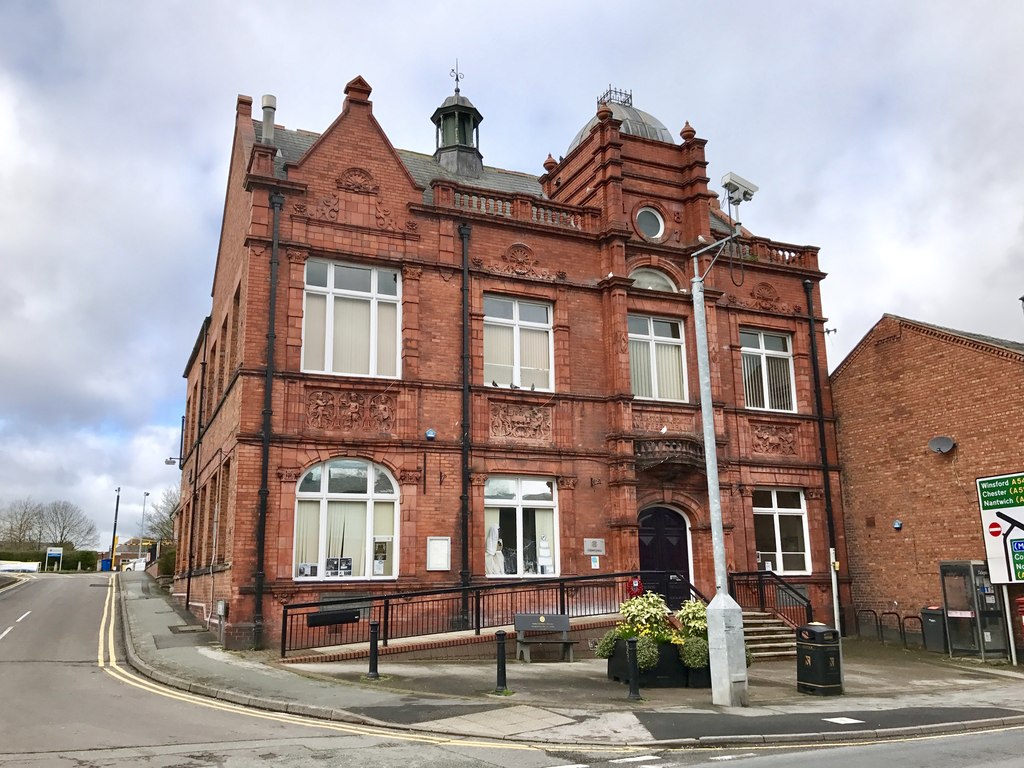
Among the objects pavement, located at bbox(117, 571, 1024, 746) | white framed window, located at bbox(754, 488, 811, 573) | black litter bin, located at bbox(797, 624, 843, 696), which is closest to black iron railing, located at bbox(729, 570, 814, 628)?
white framed window, located at bbox(754, 488, 811, 573)

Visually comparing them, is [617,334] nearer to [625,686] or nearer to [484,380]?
[484,380]

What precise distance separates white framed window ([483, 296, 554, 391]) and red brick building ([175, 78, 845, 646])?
6 cm

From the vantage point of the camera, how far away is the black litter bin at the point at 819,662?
43.6 feet

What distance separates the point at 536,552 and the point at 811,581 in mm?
7973

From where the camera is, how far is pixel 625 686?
13.4 metres

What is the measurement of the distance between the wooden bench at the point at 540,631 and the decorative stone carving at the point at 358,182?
10272 millimetres

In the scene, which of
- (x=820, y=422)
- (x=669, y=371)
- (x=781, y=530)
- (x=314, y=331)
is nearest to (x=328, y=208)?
(x=314, y=331)

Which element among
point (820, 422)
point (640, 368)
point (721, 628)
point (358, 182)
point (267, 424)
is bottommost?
point (721, 628)

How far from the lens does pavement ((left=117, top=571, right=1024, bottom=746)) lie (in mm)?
10211

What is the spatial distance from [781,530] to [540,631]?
32.3 ft

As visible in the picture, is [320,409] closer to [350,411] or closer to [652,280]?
[350,411]

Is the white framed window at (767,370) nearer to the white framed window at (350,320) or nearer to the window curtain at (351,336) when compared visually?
the white framed window at (350,320)

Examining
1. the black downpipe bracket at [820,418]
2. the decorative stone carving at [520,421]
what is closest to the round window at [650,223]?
the black downpipe bracket at [820,418]

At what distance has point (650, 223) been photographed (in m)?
23.4
